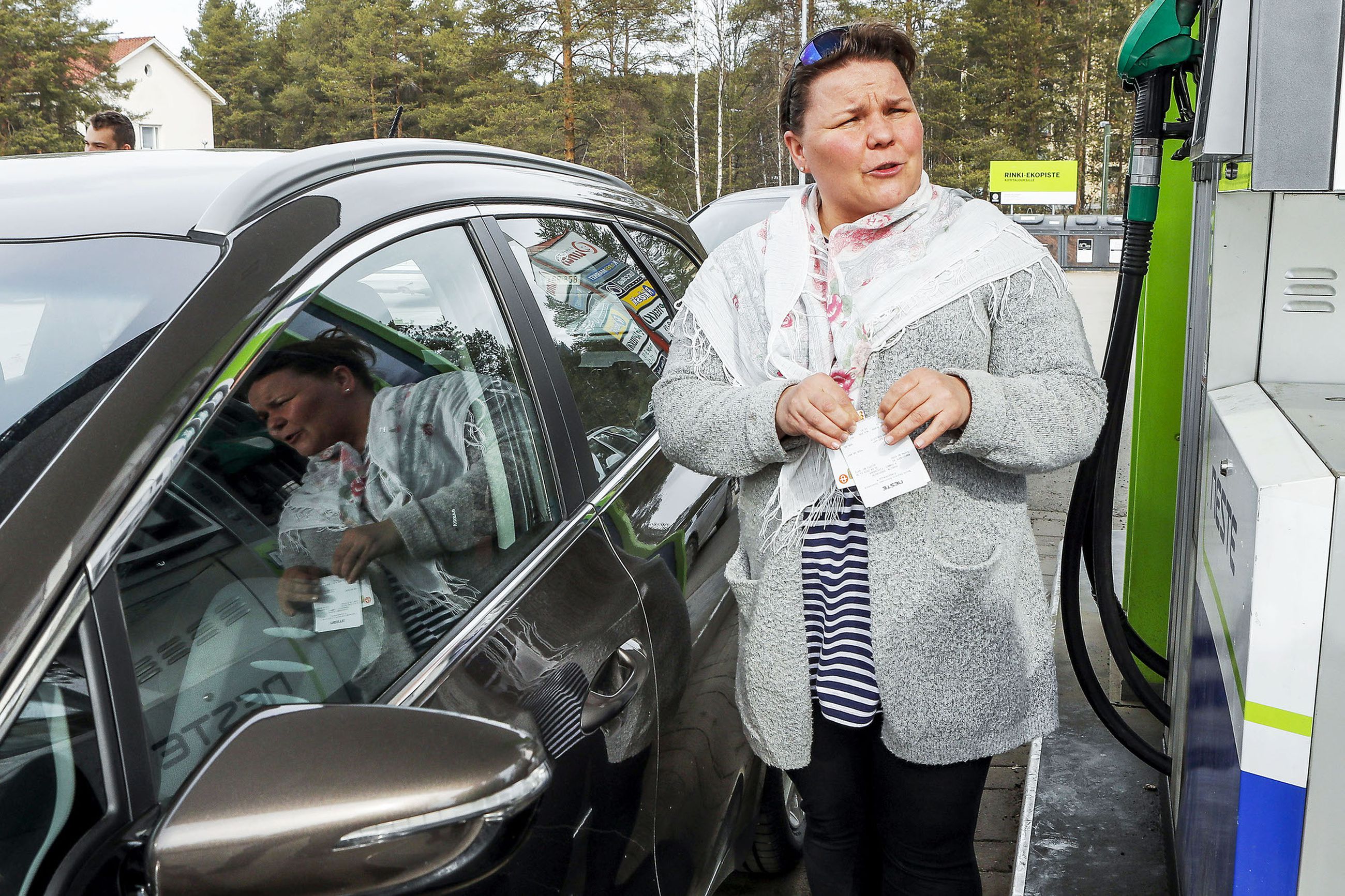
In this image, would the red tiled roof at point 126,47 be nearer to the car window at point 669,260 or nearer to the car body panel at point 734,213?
the car body panel at point 734,213

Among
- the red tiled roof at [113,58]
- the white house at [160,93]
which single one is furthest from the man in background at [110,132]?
the white house at [160,93]

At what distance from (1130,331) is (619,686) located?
1.61m

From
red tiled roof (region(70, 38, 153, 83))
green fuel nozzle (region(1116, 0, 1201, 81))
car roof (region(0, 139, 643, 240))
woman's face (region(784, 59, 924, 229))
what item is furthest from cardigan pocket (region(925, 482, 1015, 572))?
red tiled roof (region(70, 38, 153, 83))

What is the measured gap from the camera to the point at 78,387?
129 cm

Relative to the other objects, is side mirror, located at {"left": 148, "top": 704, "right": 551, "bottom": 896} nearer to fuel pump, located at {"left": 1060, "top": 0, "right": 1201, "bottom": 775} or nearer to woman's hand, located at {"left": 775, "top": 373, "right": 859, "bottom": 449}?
woman's hand, located at {"left": 775, "top": 373, "right": 859, "bottom": 449}

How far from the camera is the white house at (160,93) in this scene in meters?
51.6

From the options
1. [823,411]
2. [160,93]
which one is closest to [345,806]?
[823,411]

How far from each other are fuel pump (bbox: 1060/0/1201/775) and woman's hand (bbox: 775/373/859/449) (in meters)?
0.95

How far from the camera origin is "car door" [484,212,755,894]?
79.4 inches

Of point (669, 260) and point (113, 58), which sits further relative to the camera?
point (113, 58)

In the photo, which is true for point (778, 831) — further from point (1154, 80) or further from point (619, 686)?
point (1154, 80)

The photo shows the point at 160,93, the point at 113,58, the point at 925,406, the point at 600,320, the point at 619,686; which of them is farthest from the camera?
the point at 160,93

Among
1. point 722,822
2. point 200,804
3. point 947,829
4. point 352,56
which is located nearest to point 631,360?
point 722,822

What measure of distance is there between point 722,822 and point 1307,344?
1.33 meters
